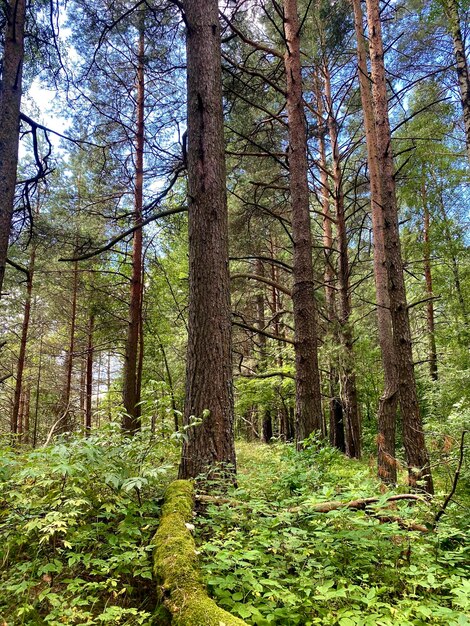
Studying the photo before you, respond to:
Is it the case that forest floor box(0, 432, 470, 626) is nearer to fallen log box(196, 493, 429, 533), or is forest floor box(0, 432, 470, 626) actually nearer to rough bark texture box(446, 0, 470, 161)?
fallen log box(196, 493, 429, 533)

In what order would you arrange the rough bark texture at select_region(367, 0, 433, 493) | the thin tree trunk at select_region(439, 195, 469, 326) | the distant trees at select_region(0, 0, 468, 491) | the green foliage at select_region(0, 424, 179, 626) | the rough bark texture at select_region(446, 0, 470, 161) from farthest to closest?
the thin tree trunk at select_region(439, 195, 469, 326) → the rough bark texture at select_region(446, 0, 470, 161) → the rough bark texture at select_region(367, 0, 433, 493) → the distant trees at select_region(0, 0, 468, 491) → the green foliage at select_region(0, 424, 179, 626)

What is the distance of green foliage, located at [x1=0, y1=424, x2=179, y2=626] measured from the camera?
5.87ft

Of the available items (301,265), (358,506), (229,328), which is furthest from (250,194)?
(358,506)

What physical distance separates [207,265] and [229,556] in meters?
2.41

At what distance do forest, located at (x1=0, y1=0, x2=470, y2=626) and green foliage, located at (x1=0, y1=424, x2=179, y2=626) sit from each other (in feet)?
0.06

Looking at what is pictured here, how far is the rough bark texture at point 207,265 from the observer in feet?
10.6

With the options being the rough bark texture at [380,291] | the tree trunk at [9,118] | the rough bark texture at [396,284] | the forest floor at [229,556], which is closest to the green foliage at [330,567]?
the forest floor at [229,556]

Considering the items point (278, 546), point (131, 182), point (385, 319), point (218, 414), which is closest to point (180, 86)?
point (131, 182)

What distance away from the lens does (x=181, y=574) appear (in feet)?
5.63

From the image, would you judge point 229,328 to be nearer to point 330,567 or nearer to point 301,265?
point 330,567

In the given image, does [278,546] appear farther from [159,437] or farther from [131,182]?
[131,182]

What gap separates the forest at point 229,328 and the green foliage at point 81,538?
2 centimetres

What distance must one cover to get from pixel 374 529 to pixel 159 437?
1.65 meters

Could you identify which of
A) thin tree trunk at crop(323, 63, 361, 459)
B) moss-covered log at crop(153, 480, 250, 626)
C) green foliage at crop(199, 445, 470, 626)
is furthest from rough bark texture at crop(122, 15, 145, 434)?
green foliage at crop(199, 445, 470, 626)
